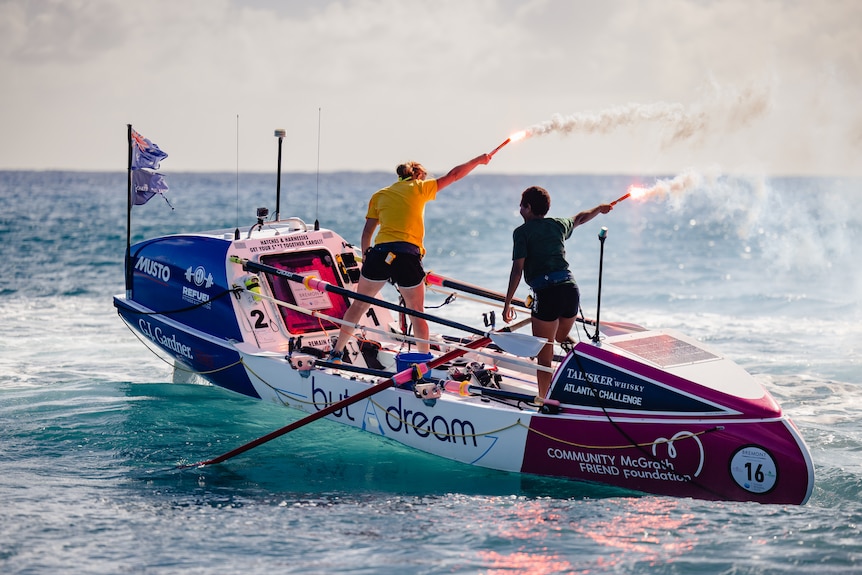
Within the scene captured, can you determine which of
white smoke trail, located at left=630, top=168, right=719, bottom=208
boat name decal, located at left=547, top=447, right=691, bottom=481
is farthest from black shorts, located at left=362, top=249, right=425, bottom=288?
boat name decal, located at left=547, top=447, right=691, bottom=481

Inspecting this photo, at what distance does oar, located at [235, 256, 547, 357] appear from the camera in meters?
8.69

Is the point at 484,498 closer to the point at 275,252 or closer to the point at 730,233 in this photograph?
the point at 275,252

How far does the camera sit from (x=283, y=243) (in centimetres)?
1149

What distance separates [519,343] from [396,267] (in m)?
1.79

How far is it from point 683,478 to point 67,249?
24.7 metres

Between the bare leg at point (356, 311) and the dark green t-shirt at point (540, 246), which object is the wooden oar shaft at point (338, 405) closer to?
the dark green t-shirt at point (540, 246)

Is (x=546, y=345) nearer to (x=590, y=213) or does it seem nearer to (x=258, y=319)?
(x=590, y=213)

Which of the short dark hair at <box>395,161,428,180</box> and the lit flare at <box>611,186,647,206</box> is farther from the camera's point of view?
the short dark hair at <box>395,161,428,180</box>

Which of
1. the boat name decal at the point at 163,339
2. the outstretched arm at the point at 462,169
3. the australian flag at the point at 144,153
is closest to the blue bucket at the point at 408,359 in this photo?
the outstretched arm at the point at 462,169

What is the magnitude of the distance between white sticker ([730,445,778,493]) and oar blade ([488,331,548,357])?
1771 mm

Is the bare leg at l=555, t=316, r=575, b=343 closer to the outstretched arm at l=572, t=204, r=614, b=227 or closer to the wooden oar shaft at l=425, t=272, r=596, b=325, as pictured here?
the outstretched arm at l=572, t=204, r=614, b=227

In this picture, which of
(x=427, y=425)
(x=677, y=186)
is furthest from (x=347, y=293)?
(x=677, y=186)

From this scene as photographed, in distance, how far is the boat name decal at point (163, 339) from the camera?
1139cm

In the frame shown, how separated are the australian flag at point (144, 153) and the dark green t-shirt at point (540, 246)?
17.3ft
